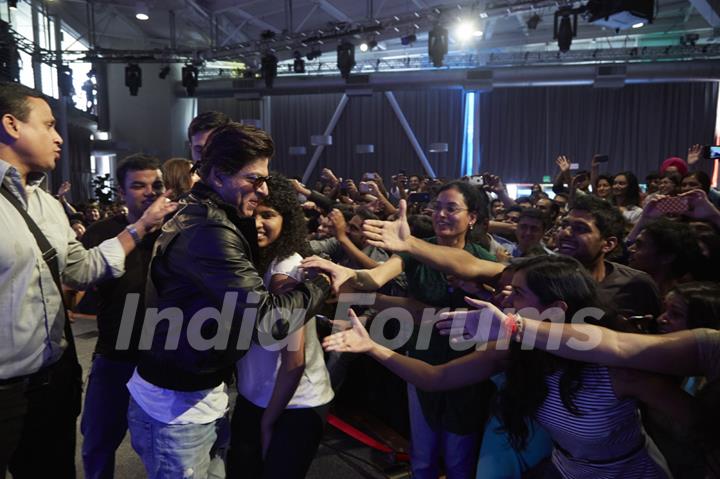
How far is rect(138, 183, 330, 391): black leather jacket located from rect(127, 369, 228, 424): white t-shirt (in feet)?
0.07

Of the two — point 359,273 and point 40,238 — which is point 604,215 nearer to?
point 359,273

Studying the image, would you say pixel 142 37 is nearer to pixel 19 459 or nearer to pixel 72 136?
pixel 72 136

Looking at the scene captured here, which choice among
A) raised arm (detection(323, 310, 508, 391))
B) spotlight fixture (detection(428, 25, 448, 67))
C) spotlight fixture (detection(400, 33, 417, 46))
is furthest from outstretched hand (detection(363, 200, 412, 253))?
spotlight fixture (detection(400, 33, 417, 46))

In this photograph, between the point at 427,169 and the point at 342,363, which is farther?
the point at 427,169

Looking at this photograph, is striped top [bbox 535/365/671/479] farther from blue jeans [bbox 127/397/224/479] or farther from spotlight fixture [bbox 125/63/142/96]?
spotlight fixture [bbox 125/63/142/96]

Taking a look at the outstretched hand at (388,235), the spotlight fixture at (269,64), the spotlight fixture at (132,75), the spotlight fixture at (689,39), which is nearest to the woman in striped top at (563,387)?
the outstretched hand at (388,235)

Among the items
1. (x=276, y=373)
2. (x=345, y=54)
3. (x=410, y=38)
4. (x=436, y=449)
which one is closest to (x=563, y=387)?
(x=436, y=449)

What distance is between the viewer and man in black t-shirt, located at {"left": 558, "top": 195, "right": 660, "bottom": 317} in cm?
229

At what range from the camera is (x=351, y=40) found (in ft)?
32.3

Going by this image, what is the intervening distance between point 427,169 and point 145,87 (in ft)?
27.9

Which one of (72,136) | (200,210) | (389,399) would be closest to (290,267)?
(200,210)

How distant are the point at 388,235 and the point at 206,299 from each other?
87 cm

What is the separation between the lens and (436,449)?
224 cm

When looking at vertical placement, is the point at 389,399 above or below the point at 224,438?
below
